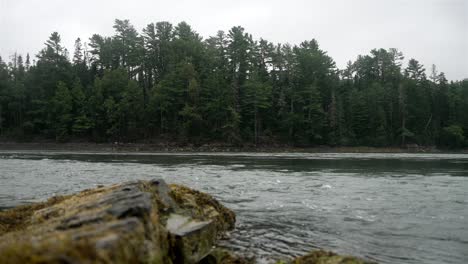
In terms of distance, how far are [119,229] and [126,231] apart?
4.3 inches

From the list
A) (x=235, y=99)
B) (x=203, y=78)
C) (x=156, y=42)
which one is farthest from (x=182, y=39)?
(x=235, y=99)

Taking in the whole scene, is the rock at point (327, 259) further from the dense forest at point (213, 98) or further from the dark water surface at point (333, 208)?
the dense forest at point (213, 98)

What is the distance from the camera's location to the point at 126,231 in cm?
527

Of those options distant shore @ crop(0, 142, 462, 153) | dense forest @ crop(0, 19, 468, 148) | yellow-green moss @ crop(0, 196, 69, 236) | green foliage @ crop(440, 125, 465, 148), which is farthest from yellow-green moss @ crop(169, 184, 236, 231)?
green foliage @ crop(440, 125, 465, 148)

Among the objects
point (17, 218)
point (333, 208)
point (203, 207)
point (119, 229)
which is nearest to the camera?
point (119, 229)

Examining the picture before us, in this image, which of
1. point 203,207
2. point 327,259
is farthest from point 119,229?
point 203,207

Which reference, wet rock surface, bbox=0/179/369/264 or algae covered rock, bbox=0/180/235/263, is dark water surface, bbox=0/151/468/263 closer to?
wet rock surface, bbox=0/179/369/264

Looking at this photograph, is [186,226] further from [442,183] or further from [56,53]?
[56,53]

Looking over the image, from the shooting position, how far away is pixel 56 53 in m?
86.0

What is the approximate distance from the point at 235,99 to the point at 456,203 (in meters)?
59.0

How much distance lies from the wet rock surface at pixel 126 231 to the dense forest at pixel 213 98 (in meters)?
58.2

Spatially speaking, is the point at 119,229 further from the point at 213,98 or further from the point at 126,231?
the point at 213,98

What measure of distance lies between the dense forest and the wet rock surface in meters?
58.2

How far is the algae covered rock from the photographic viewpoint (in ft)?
14.8
